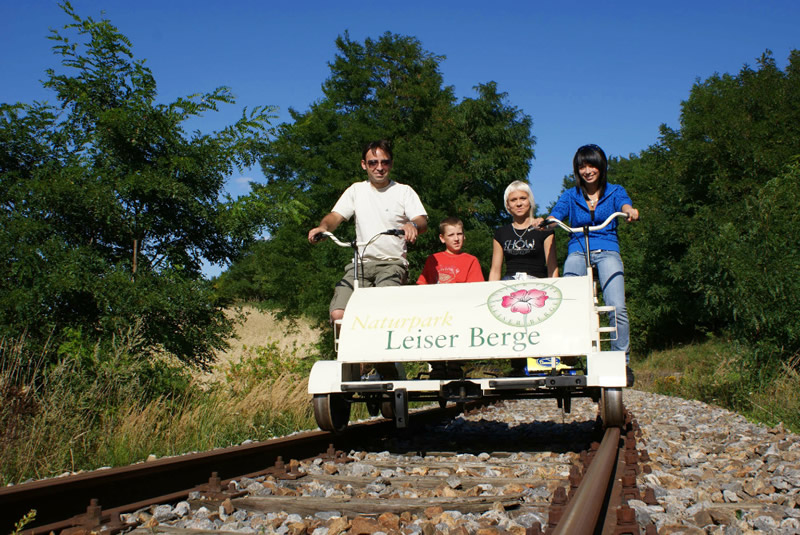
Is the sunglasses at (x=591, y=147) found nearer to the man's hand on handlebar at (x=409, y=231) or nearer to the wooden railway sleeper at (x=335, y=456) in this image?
the man's hand on handlebar at (x=409, y=231)

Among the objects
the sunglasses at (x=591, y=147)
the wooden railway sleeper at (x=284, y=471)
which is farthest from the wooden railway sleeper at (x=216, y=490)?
the sunglasses at (x=591, y=147)

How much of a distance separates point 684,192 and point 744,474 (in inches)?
1479

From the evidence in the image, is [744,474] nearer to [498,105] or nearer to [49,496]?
[49,496]

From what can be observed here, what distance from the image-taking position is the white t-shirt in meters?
5.86

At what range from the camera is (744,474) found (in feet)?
13.4

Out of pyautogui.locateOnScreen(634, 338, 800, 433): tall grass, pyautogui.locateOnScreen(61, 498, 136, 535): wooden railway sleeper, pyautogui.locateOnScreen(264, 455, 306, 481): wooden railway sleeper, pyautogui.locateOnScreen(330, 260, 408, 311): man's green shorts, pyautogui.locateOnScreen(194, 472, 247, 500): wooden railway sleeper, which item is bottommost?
pyautogui.locateOnScreen(634, 338, 800, 433): tall grass

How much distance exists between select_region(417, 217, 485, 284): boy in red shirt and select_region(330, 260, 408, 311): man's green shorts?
1.54 feet

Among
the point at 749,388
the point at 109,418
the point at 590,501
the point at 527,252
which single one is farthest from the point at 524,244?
the point at 749,388

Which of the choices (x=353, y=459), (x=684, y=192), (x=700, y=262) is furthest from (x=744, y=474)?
(x=684, y=192)

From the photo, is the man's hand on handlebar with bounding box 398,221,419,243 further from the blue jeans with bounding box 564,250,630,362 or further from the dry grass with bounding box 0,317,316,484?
the dry grass with bounding box 0,317,316,484

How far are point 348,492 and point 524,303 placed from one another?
6.20ft

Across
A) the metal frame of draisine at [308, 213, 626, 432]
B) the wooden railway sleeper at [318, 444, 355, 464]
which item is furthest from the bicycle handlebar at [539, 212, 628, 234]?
the wooden railway sleeper at [318, 444, 355, 464]

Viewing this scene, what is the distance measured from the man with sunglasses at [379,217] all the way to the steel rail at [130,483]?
4.72 ft

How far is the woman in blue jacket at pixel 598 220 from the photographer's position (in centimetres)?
547
